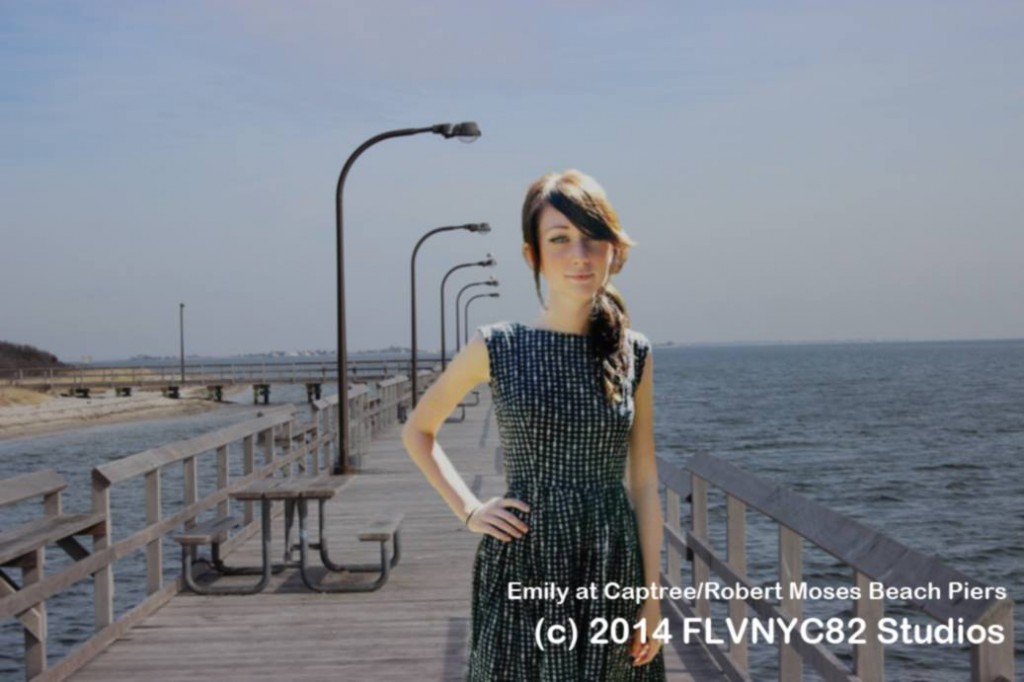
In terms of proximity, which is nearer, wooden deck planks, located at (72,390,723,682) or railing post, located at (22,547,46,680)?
railing post, located at (22,547,46,680)

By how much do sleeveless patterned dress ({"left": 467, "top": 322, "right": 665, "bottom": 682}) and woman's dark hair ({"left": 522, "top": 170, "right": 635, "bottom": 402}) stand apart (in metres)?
0.03

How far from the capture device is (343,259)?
16.8 metres

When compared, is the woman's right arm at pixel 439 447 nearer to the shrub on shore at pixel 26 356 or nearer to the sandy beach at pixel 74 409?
the sandy beach at pixel 74 409

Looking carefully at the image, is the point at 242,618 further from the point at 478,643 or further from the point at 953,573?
the point at 953,573

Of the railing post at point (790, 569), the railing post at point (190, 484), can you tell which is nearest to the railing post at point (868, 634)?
the railing post at point (790, 569)

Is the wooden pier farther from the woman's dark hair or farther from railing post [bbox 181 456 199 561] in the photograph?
the woman's dark hair

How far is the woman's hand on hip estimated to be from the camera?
8.85 feet

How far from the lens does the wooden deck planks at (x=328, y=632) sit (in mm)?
6141

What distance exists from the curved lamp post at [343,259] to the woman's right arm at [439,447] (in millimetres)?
12660

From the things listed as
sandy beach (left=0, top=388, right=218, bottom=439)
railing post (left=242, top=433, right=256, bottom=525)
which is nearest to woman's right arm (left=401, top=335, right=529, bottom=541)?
railing post (left=242, top=433, right=256, bottom=525)

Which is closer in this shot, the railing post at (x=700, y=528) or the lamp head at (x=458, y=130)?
the railing post at (x=700, y=528)

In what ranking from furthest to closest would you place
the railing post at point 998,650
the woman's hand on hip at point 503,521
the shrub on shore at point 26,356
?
the shrub on shore at point 26,356 → the woman's hand on hip at point 503,521 → the railing post at point 998,650

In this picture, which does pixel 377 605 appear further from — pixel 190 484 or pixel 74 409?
pixel 74 409

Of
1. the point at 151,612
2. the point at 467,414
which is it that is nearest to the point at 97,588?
the point at 151,612
